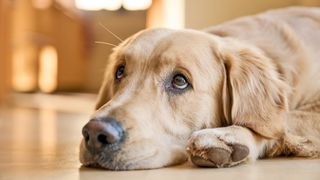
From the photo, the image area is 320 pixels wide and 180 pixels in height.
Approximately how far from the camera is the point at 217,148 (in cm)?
196

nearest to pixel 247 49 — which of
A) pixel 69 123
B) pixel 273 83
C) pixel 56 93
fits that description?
pixel 273 83

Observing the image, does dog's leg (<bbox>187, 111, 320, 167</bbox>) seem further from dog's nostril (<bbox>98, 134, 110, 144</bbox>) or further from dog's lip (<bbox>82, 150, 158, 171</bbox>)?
dog's nostril (<bbox>98, 134, 110, 144</bbox>)

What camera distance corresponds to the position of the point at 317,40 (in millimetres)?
2752

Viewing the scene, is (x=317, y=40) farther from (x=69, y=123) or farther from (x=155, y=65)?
(x=69, y=123)

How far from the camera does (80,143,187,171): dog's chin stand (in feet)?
6.40

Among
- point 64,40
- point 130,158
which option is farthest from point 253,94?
point 64,40

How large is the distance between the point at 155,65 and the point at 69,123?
2159 millimetres

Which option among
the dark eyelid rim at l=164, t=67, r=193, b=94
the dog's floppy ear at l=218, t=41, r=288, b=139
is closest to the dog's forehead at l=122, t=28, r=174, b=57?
the dark eyelid rim at l=164, t=67, r=193, b=94

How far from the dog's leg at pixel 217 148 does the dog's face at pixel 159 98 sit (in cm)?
A: 12

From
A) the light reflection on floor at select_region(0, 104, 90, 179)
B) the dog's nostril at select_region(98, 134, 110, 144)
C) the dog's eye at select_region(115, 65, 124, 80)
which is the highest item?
the dog's eye at select_region(115, 65, 124, 80)

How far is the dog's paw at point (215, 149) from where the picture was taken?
198 centimetres

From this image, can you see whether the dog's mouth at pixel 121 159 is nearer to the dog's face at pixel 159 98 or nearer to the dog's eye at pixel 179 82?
the dog's face at pixel 159 98

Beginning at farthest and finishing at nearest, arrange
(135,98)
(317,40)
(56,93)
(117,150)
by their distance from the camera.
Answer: (56,93), (317,40), (135,98), (117,150)

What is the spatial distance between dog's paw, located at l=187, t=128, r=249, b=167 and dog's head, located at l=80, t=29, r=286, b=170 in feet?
0.40
